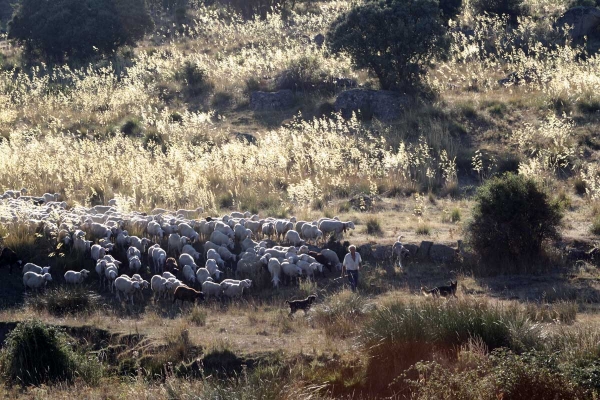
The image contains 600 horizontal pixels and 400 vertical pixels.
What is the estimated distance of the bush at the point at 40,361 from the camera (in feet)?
39.6

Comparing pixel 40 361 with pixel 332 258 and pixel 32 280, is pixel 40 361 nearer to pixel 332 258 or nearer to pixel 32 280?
Result: pixel 32 280

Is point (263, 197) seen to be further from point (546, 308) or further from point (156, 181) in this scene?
point (546, 308)

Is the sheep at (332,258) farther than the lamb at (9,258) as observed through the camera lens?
Yes

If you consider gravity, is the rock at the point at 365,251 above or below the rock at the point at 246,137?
below

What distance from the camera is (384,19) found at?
100 ft

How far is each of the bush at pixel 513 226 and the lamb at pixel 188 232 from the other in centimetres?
628

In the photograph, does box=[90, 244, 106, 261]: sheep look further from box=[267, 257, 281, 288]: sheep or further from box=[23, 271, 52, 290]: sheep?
box=[267, 257, 281, 288]: sheep

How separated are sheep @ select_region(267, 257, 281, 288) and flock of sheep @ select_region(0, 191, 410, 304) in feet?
0.07

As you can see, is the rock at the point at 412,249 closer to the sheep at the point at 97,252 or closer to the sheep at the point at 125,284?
the sheep at the point at 125,284

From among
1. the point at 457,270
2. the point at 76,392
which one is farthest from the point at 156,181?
the point at 76,392

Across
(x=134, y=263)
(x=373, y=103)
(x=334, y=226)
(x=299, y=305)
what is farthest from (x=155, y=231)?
(x=373, y=103)

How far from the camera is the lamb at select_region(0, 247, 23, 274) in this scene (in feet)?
56.0

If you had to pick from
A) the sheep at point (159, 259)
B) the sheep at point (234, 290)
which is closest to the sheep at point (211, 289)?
the sheep at point (234, 290)

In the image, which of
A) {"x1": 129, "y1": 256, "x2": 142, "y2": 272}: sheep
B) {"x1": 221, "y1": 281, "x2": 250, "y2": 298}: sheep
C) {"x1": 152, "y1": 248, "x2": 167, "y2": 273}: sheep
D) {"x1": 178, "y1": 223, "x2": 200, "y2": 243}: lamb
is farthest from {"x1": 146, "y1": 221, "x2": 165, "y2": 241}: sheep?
{"x1": 221, "y1": 281, "x2": 250, "y2": 298}: sheep
